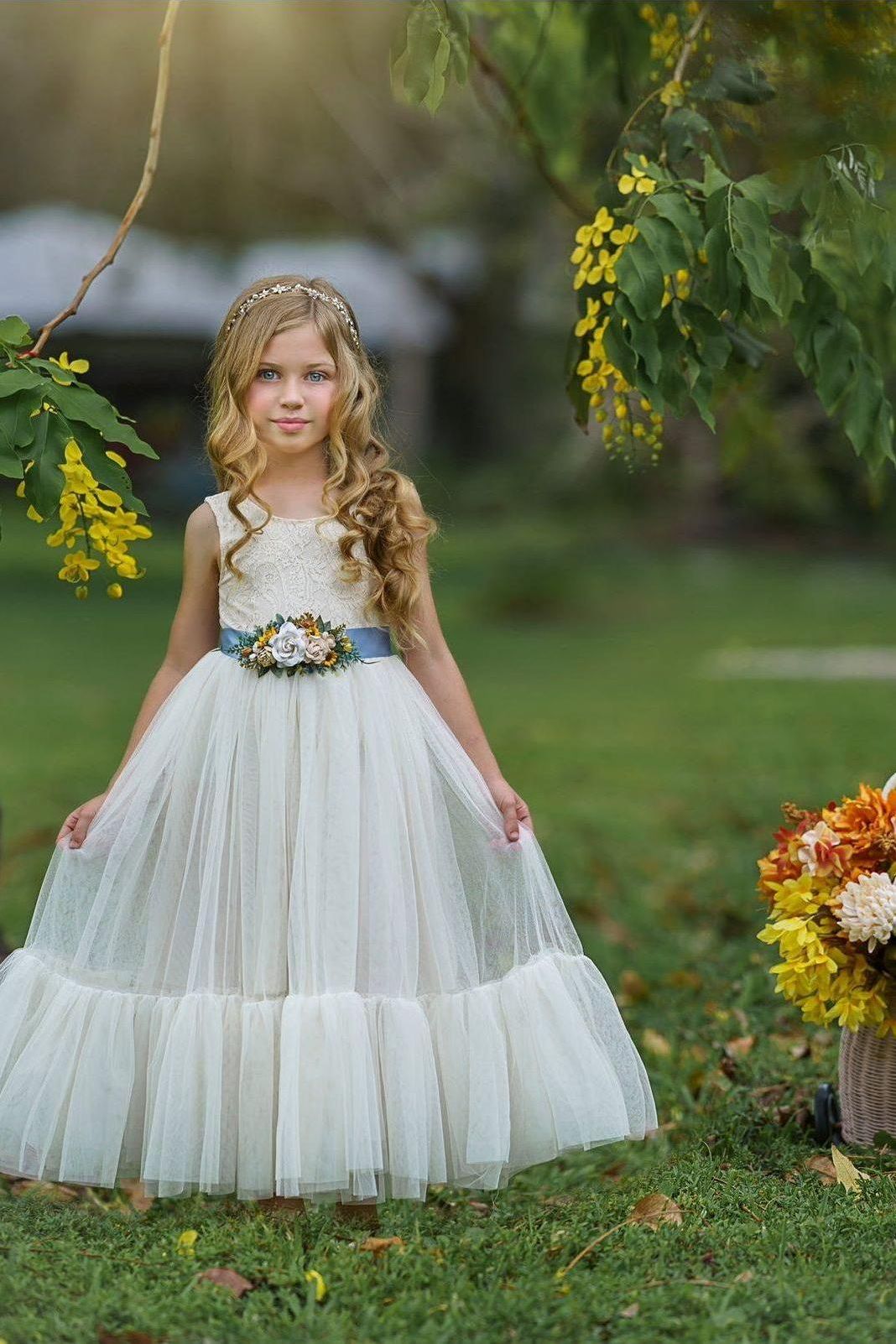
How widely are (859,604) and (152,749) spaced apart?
1071cm

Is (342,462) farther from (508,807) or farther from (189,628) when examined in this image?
(508,807)

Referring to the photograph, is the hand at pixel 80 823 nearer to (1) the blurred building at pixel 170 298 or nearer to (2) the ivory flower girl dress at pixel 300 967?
(2) the ivory flower girl dress at pixel 300 967

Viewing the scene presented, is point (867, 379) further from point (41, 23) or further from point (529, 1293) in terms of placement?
point (41, 23)

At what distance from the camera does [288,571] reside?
300cm

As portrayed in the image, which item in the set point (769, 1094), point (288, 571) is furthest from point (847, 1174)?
point (288, 571)

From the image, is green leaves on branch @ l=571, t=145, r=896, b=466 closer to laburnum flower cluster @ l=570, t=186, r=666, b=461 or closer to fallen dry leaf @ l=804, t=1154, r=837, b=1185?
laburnum flower cluster @ l=570, t=186, r=666, b=461

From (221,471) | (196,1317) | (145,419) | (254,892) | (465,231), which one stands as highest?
(465,231)

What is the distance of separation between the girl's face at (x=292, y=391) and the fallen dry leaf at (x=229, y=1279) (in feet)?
4.84

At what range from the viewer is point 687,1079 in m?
3.90

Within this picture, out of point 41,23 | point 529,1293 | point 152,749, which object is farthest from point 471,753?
point 41,23

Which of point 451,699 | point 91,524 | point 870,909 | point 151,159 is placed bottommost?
point 870,909

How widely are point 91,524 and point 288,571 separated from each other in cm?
43

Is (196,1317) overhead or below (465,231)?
below

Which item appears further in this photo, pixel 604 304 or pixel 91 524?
pixel 604 304
